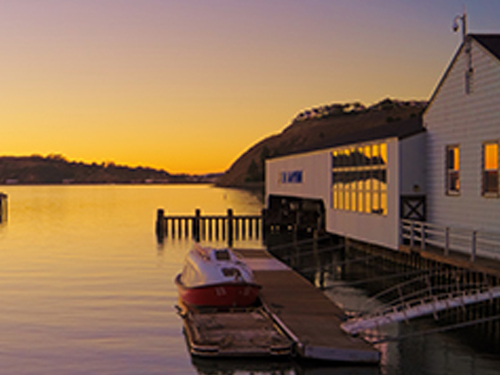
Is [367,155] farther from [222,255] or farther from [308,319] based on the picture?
[308,319]

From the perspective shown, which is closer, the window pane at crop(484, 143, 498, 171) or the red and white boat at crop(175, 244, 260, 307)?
the red and white boat at crop(175, 244, 260, 307)

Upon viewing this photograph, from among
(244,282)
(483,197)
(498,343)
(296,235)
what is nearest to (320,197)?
(296,235)

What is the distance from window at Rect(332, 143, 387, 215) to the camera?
3468 cm

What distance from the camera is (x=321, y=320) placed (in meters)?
22.1

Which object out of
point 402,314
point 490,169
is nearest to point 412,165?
point 490,169

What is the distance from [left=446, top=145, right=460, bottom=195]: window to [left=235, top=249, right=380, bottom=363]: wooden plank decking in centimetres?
813

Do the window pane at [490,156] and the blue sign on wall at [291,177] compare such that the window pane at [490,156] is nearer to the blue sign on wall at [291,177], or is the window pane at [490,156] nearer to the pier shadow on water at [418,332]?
the pier shadow on water at [418,332]

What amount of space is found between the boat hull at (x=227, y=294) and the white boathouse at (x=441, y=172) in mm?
8291

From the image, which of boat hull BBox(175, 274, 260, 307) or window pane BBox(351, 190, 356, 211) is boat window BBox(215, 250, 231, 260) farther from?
window pane BBox(351, 190, 356, 211)

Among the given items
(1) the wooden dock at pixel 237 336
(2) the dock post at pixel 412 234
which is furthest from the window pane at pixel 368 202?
(1) the wooden dock at pixel 237 336

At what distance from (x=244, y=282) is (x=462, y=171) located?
37.7 ft

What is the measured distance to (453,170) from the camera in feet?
100

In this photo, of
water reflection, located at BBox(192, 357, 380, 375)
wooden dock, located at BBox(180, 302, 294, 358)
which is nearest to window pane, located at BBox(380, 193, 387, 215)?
wooden dock, located at BBox(180, 302, 294, 358)

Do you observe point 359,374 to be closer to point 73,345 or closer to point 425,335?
point 425,335
